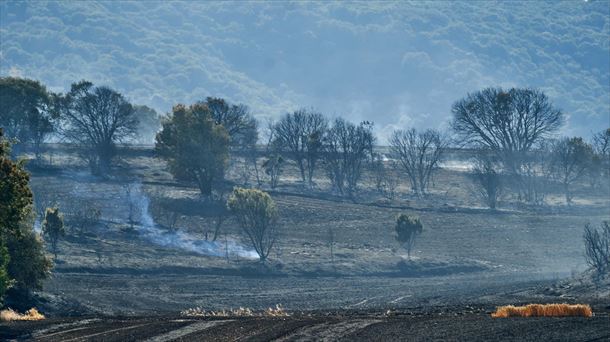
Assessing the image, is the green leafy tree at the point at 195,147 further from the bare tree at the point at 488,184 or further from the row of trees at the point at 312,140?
the bare tree at the point at 488,184

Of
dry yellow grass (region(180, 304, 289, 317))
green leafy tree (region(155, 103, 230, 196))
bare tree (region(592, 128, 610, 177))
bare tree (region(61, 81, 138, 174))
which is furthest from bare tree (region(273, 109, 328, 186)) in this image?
dry yellow grass (region(180, 304, 289, 317))

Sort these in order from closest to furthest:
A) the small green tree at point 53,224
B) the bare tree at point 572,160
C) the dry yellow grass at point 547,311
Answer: the dry yellow grass at point 547,311, the small green tree at point 53,224, the bare tree at point 572,160

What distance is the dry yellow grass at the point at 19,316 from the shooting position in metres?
46.6

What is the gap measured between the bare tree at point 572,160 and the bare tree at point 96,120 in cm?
4405

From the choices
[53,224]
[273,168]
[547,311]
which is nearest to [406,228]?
[53,224]

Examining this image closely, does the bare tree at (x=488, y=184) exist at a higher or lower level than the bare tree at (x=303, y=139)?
lower

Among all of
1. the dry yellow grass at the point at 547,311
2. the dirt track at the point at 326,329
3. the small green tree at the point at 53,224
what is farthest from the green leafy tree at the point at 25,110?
the dry yellow grass at the point at 547,311

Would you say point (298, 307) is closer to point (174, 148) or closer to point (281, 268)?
point (281, 268)

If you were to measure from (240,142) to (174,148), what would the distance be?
27602 mm

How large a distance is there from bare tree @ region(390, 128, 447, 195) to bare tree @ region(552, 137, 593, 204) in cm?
1245

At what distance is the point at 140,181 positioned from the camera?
348 feet

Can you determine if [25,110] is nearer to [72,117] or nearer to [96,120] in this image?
[72,117]

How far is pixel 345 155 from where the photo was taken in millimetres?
119125

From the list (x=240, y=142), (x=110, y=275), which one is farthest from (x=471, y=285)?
(x=240, y=142)
